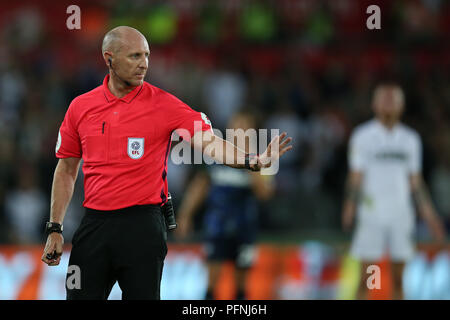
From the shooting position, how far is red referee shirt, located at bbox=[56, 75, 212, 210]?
4.44 meters

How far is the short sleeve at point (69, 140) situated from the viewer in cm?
461

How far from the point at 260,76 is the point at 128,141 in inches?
364

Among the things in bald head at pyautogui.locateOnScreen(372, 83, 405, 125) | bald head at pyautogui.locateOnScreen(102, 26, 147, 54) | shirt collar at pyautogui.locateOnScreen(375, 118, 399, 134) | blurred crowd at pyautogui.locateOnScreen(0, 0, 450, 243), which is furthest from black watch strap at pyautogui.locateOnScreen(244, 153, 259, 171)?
blurred crowd at pyautogui.locateOnScreen(0, 0, 450, 243)

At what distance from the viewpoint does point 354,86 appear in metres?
13.4

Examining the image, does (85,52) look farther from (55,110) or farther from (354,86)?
(354,86)

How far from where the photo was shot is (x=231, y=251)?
8.05 meters

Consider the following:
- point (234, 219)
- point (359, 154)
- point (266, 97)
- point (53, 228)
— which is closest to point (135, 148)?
point (53, 228)

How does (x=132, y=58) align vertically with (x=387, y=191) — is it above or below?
above

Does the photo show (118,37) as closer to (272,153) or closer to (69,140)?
(69,140)

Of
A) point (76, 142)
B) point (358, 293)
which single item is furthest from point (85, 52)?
point (76, 142)

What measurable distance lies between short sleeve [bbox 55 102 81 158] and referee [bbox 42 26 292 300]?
8 centimetres

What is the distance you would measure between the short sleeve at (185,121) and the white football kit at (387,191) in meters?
4.06

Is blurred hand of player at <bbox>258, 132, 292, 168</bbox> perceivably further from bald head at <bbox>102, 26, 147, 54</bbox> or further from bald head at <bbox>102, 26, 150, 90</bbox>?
bald head at <bbox>102, 26, 147, 54</bbox>

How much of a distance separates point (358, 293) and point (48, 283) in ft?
12.0
